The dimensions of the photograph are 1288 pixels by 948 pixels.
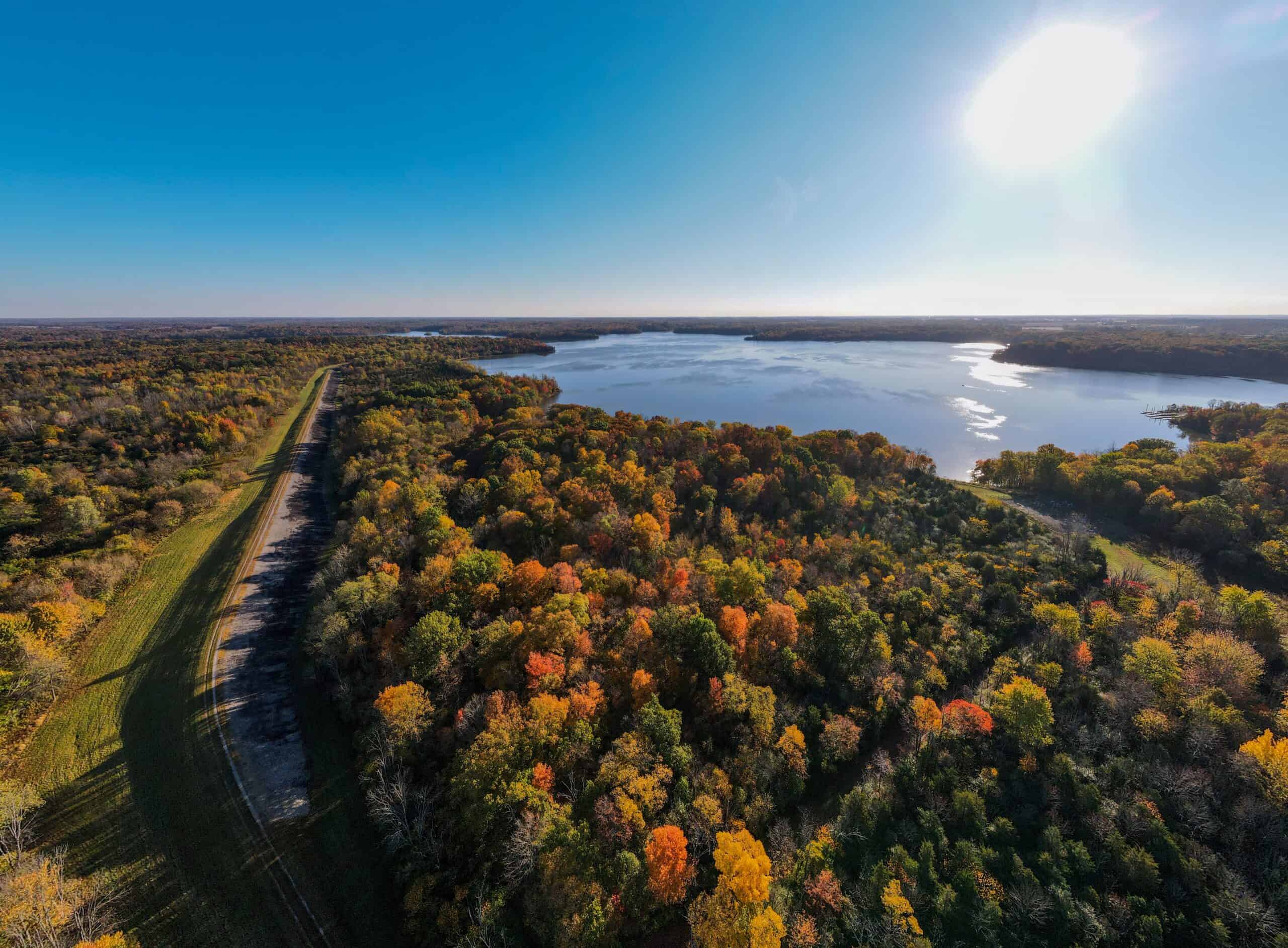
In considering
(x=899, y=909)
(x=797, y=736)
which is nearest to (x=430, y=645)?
(x=797, y=736)

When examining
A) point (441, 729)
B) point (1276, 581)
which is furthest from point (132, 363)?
point (1276, 581)

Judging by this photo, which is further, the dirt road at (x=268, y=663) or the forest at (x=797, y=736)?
the dirt road at (x=268, y=663)

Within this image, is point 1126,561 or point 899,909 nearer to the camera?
point 899,909

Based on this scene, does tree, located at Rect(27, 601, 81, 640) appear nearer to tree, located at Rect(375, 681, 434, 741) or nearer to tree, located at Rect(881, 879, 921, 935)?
tree, located at Rect(375, 681, 434, 741)

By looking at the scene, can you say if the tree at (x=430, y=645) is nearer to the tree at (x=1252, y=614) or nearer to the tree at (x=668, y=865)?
the tree at (x=668, y=865)

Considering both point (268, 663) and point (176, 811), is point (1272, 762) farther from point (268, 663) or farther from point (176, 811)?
point (268, 663)

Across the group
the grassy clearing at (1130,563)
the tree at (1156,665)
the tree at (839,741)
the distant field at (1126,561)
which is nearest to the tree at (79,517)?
the tree at (839,741)
